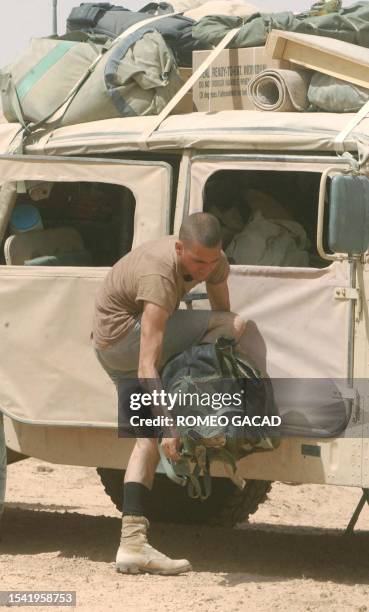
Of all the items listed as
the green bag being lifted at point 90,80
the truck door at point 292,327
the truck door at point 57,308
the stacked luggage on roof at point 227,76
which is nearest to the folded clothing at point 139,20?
the stacked luggage on roof at point 227,76

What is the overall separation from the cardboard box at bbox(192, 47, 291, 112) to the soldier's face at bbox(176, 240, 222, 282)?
3.96 feet

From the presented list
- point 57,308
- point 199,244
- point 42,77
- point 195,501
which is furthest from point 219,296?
point 195,501

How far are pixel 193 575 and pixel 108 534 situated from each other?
1484 millimetres

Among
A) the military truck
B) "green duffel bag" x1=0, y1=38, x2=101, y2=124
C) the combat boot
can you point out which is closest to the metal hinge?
the military truck

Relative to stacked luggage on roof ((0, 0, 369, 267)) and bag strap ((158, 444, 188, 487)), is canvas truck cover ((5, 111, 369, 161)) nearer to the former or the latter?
stacked luggage on roof ((0, 0, 369, 267))

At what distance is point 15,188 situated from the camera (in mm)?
7480

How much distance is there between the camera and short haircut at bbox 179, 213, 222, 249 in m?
6.69

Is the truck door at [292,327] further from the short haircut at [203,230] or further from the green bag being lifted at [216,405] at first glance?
the short haircut at [203,230]

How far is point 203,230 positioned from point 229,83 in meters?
1.33

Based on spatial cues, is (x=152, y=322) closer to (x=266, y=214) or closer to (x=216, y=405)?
(x=216, y=405)

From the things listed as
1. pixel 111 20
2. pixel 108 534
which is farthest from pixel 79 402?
pixel 111 20

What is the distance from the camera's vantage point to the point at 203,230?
670 cm

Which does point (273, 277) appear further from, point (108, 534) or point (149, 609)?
point (108, 534)

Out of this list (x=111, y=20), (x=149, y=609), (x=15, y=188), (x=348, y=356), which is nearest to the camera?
(x=149, y=609)
